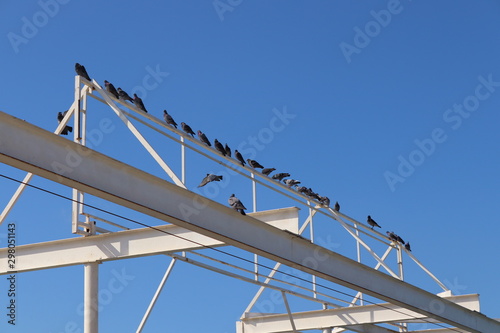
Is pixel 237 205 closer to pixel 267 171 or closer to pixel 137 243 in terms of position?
pixel 137 243

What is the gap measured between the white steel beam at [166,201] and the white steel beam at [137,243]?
33 centimetres

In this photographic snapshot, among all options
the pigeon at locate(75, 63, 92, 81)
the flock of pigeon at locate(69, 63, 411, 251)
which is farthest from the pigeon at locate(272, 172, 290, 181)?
the pigeon at locate(75, 63, 92, 81)

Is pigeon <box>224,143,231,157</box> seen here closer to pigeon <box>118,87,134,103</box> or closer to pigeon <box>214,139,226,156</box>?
pigeon <box>214,139,226,156</box>

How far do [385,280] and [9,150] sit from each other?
34.0ft

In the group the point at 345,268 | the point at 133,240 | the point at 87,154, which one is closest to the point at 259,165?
the point at 345,268

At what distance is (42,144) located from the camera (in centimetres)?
1120

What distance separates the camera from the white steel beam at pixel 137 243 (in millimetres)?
15344

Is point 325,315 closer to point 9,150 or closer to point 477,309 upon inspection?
point 477,309

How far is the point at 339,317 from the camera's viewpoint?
23.3 meters

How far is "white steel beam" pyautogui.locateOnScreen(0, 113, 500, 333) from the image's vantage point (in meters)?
11.1

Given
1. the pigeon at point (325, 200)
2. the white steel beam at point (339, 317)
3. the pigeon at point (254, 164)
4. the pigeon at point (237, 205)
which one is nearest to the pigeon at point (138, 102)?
the pigeon at point (237, 205)

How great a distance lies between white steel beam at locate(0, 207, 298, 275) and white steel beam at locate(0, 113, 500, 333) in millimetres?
331

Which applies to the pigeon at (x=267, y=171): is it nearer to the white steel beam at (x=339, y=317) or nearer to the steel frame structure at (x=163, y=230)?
the steel frame structure at (x=163, y=230)

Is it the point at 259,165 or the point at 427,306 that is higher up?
the point at 259,165
